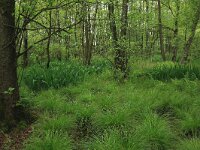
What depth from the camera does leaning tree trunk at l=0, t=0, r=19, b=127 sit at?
557cm

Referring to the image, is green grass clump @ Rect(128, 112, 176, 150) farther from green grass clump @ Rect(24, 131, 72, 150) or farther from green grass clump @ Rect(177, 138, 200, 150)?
green grass clump @ Rect(24, 131, 72, 150)

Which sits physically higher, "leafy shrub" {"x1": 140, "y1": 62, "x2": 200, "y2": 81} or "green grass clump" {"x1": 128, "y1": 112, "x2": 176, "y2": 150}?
"leafy shrub" {"x1": 140, "y1": 62, "x2": 200, "y2": 81}

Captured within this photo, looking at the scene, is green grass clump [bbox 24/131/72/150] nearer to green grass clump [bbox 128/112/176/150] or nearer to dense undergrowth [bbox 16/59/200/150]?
dense undergrowth [bbox 16/59/200/150]

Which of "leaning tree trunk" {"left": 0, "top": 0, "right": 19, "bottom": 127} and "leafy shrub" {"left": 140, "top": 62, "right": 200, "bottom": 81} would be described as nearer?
"leaning tree trunk" {"left": 0, "top": 0, "right": 19, "bottom": 127}

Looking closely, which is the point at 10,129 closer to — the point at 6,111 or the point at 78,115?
the point at 6,111

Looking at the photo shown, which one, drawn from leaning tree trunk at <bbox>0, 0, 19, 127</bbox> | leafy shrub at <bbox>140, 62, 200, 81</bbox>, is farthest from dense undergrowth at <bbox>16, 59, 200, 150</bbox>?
leafy shrub at <bbox>140, 62, 200, 81</bbox>

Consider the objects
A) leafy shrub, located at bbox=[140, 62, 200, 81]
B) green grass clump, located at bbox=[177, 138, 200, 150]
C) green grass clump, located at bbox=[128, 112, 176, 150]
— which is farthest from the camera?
leafy shrub, located at bbox=[140, 62, 200, 81]

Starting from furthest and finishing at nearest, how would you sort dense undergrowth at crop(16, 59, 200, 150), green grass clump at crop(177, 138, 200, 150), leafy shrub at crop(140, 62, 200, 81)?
leafy shrub at crop(140, 62, 200, 81)
dense undergrowth at crop(16, 59, 200, 150)
green grass clump at crop(177, 138, 200, 150)

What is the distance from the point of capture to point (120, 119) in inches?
222

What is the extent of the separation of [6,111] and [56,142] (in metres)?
1.57

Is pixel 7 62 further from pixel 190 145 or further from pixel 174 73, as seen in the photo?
pixel 174 73

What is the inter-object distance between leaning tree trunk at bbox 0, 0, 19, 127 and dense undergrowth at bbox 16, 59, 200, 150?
2.01ft

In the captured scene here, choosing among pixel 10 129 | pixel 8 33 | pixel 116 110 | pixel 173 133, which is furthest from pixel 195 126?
pixel 8 33

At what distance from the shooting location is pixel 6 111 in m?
5.71
